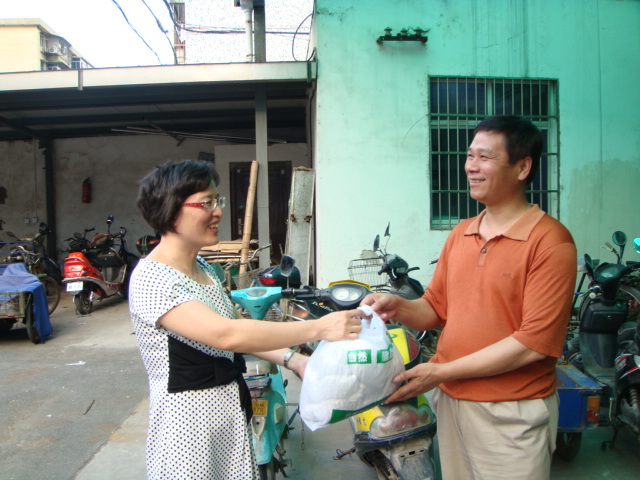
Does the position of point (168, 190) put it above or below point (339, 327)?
above

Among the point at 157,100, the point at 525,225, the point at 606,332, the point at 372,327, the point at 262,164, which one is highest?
the point at 157,100

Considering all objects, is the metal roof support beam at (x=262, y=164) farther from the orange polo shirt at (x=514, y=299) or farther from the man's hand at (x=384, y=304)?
the orange polo shirt at (x=514, y=299)

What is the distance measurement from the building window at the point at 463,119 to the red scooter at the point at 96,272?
518 cm

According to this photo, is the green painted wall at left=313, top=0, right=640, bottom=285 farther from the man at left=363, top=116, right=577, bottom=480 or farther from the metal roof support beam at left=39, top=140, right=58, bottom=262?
the metal roof support beam at left=39, top=140, right=58, bottom=262

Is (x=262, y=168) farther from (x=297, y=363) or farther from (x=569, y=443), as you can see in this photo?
(x=297, y=363)

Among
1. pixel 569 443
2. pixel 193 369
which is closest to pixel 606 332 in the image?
pixel 569 443

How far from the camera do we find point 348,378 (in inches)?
57.5

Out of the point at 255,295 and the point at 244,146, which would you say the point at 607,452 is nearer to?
the point at 255,295

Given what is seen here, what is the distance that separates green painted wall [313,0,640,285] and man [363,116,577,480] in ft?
15.3

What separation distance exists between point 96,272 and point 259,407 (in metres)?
6.22

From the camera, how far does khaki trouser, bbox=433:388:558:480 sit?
1519 millimetres

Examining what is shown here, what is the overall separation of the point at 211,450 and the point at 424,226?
205 inches

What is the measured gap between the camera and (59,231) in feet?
36.4

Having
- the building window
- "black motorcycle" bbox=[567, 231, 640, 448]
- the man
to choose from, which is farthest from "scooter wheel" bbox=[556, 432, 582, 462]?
the building window
